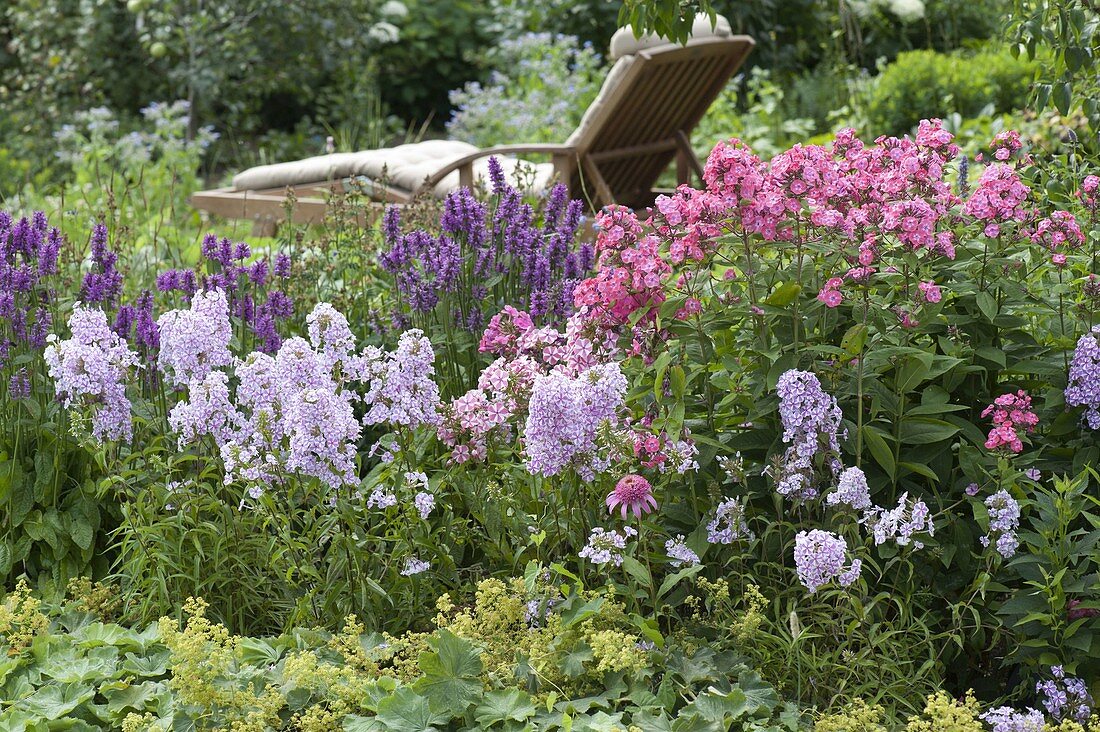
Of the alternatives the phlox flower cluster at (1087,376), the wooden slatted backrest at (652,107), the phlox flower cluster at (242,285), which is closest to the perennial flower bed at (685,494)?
the phlox flower cluster at (1087,376)

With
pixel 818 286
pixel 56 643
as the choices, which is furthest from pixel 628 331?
pixel 56 643

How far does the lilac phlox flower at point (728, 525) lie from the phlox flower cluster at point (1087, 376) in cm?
76

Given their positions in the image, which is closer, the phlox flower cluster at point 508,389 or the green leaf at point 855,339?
the green leaf at point 855,339

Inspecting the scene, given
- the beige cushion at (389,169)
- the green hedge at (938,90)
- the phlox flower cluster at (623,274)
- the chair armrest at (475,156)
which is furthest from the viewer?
the green hedge at (938,90)

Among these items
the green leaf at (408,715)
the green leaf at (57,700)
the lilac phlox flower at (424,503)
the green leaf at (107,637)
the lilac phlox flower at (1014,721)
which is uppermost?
the lilac phlox flower at (424,503)

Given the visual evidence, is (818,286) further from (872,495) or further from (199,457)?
(199,457)

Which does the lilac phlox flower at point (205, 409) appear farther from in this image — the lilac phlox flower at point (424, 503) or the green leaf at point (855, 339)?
the green leaf at point (855, 339)

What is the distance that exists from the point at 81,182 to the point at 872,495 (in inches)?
266

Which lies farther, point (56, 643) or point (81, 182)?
point (81, 182)

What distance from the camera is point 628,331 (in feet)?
9.73

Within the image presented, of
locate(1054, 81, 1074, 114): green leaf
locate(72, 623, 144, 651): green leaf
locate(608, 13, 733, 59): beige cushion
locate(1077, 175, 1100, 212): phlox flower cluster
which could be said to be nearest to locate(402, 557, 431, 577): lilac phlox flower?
locate(72, 623, 144, 651): green leaf

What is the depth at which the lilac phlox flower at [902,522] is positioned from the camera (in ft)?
8.20

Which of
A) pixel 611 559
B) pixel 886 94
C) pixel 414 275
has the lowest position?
pixel 886 94

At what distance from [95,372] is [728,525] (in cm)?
150
